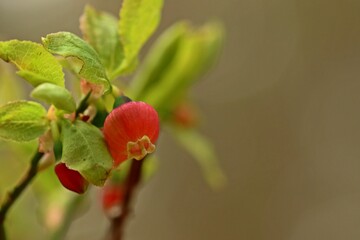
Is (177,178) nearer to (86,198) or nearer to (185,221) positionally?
(185,221)

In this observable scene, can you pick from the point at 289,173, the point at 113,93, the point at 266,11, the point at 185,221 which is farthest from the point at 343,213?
the point at 113,93

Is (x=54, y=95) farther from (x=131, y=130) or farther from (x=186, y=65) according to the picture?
(x=186, y=65)

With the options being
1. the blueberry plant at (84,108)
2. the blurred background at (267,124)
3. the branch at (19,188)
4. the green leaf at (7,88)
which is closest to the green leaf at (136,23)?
the blueberry plant at (84,108)

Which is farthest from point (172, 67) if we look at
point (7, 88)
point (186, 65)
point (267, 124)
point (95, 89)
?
point (267, 124)

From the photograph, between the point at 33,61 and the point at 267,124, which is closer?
the point at 33,61

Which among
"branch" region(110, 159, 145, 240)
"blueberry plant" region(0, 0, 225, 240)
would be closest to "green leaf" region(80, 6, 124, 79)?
"blueberry plant" region(0, 0, 225, 240)
